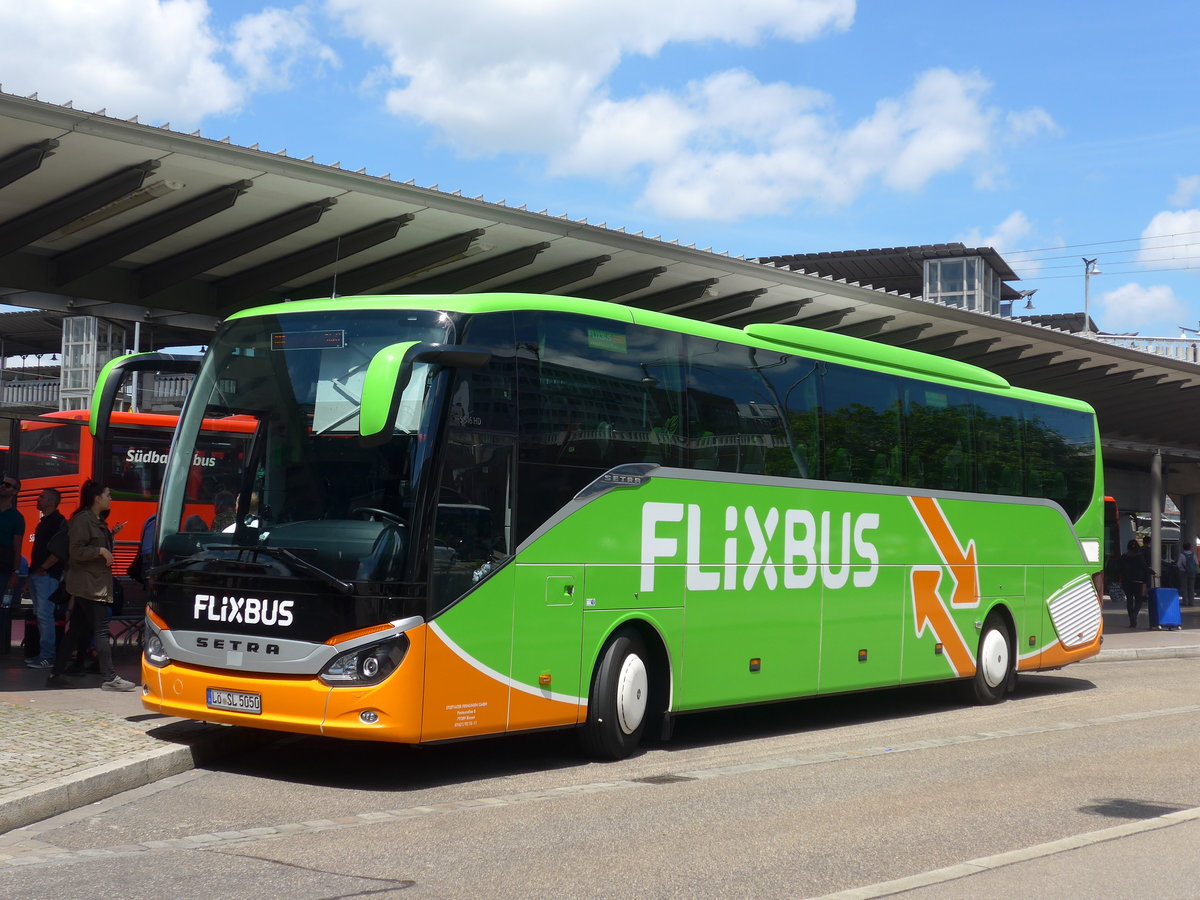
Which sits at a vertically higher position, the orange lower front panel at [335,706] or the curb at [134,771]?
the orange lower front panel at [335,706]

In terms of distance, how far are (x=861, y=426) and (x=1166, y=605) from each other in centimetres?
2035

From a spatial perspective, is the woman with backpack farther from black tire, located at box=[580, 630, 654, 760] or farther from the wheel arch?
the wheel arch

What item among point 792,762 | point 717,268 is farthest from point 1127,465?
point 792,762

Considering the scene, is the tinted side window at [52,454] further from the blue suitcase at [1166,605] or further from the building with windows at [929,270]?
the building with windows at [929,270]

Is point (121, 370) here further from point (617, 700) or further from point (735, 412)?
point (735, 412)

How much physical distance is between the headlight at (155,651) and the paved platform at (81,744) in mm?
562

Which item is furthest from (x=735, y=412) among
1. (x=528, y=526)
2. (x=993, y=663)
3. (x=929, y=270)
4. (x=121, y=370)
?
(x=929, y=270)

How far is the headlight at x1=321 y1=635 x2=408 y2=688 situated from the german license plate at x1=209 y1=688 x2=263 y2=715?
0.59m

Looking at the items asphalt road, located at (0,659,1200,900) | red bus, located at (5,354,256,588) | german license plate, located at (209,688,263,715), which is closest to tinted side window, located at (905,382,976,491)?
asphalt road, located at (0,659,1200,900)

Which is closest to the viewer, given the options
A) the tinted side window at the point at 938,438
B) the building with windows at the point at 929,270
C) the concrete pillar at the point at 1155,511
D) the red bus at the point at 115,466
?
the tinted side window at the point at 938,438

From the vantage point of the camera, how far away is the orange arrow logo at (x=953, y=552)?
14570mm

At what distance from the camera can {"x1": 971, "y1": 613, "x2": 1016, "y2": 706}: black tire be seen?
1598cm

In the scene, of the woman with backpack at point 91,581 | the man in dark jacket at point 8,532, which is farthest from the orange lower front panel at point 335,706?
the man in dark jacket at point 8,532

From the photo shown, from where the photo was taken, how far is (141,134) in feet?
38.7
